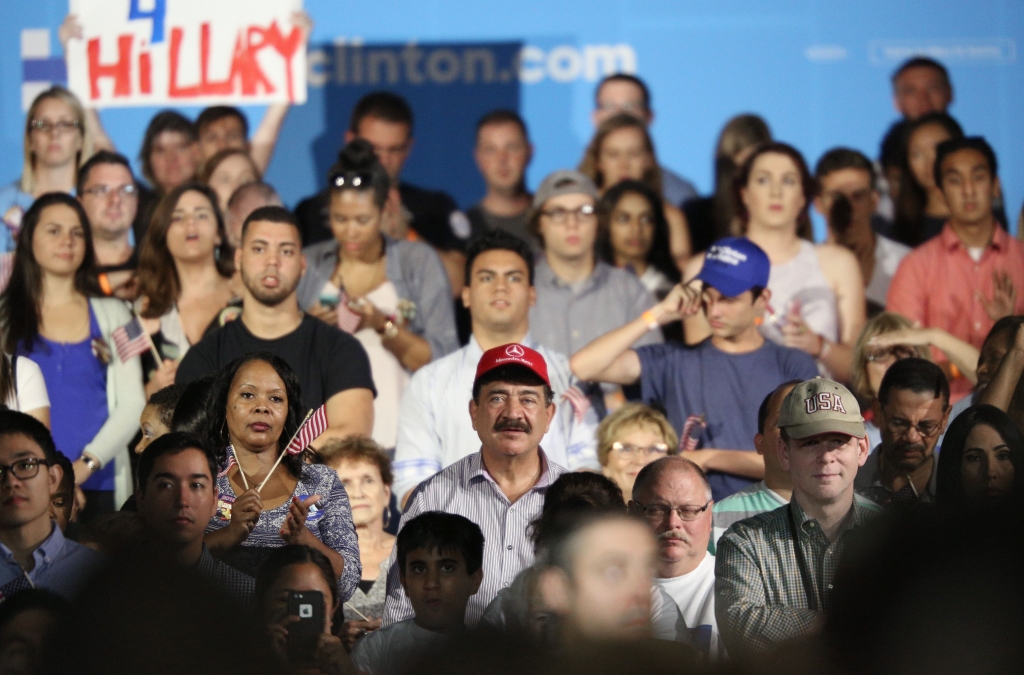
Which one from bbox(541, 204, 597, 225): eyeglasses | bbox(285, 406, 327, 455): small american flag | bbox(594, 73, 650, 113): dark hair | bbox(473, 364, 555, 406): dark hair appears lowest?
bbox(285, 406, 327, 455): small american flag

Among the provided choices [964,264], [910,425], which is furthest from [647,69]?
[910,425]

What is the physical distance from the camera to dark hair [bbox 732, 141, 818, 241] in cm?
636

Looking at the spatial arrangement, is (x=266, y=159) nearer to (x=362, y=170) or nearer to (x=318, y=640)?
(x=362, y=170)

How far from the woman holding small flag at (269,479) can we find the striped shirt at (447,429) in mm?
791

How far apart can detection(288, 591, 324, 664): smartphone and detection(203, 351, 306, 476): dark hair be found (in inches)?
30.1

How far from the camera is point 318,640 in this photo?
11.1 ft

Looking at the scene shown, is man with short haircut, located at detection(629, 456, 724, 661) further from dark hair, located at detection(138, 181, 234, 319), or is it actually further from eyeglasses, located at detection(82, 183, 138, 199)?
eyeglasses, located at detection(82, 183, 138, 199)

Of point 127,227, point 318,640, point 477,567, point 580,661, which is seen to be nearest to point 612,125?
point 127,227

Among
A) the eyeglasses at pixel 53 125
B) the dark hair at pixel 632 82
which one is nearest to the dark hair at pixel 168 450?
the eyeglasses at pixel 53 125

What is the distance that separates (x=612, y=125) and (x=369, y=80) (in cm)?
162

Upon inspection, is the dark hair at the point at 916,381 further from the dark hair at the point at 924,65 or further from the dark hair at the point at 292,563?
the dark hair at the point at 924,65

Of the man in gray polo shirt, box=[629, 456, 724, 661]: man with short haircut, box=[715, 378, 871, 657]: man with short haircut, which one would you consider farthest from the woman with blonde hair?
box=[715, 378, 871, 657]: man with short haircut

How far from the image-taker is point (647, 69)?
7.86 meters

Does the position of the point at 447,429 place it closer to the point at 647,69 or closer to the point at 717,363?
the point at 717,363
